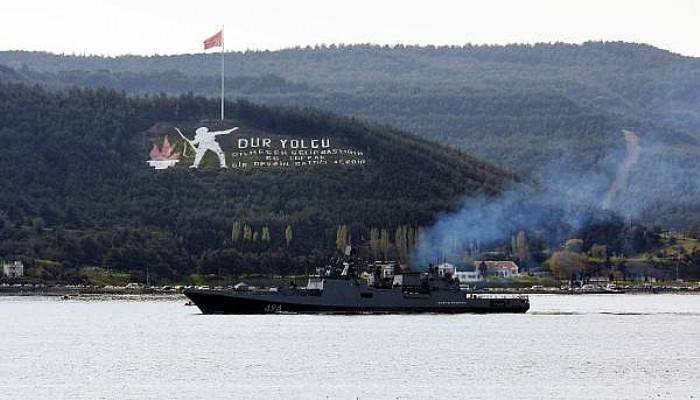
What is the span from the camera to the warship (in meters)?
149

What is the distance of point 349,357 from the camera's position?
359ft

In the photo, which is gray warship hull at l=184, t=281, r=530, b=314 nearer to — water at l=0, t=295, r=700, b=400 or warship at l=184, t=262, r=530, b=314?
warship at l=184, t=262, r=530, b=314

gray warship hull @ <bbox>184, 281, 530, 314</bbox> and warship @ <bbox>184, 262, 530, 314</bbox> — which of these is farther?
warship @ <bbox>184, 262, 530, 314</bbox>

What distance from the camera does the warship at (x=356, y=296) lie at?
5871 inches

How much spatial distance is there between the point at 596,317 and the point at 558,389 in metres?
69.5

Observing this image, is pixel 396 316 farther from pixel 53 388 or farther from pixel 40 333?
pixel 53 388

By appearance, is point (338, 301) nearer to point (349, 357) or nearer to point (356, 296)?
A: point (356, 296)

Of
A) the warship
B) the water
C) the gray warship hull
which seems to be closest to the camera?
the water

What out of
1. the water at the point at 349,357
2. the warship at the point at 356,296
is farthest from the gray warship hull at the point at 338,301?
the water at the point at 349,357

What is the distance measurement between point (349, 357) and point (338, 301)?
39902 millimetres

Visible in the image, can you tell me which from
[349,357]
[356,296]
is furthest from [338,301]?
[349,357]

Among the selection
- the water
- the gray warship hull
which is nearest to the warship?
the gray warship hull

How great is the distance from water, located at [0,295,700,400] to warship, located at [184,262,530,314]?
4.13ft

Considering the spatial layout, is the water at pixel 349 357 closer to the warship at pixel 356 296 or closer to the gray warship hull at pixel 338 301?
the gray warship hull at pixel 338 301
